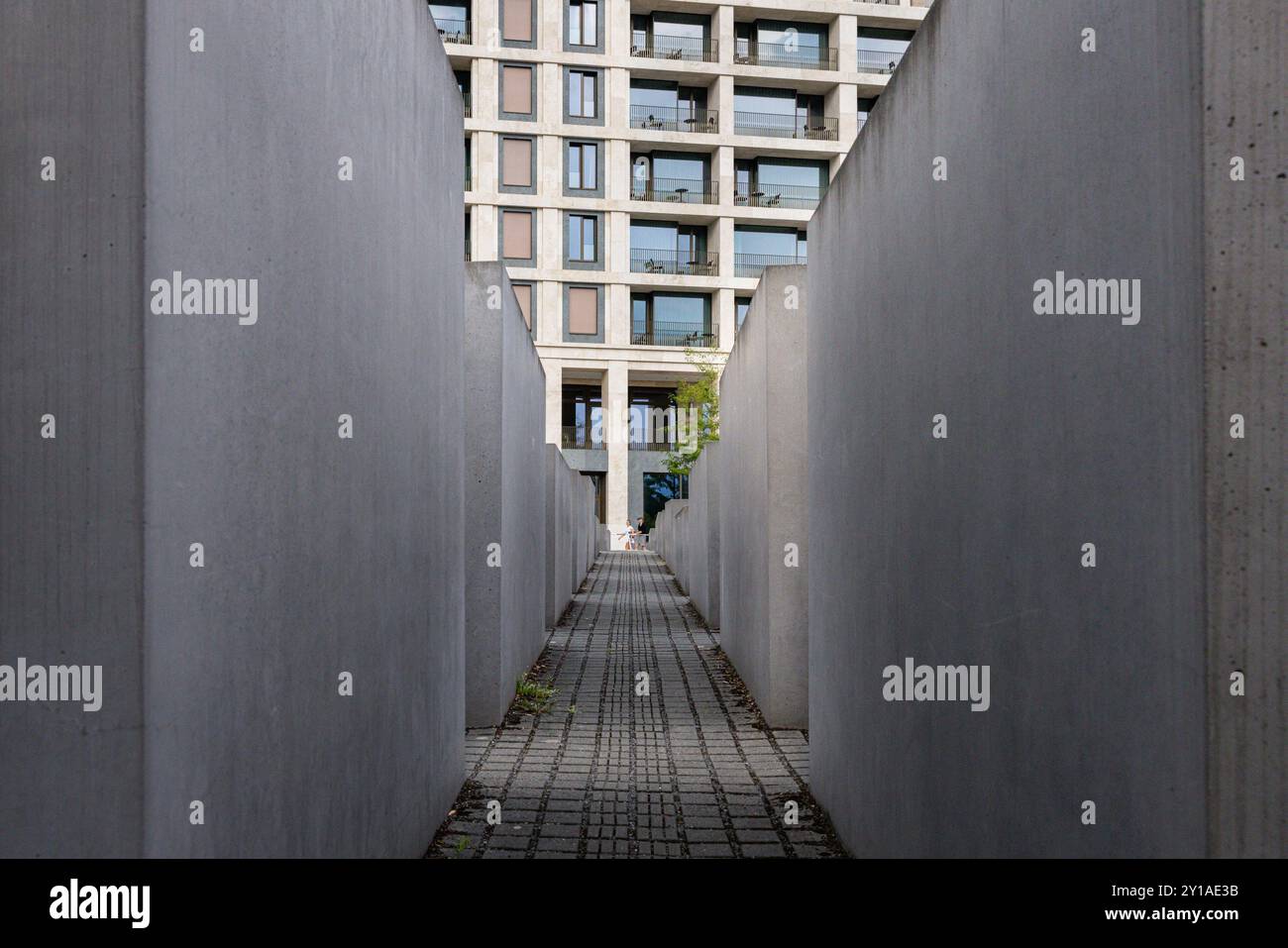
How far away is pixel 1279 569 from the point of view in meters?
2.01

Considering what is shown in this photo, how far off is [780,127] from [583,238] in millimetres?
10203

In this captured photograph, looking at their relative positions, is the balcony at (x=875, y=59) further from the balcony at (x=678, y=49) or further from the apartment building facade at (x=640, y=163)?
the balcony at (x=678, y=49)

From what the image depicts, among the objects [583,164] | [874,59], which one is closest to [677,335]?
[583,164]

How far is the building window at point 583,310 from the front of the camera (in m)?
43.8

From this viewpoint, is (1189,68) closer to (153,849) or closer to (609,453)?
(153,849)

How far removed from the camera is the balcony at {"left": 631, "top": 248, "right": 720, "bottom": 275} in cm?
4569

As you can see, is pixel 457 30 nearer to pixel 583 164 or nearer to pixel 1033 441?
pixel 583 164

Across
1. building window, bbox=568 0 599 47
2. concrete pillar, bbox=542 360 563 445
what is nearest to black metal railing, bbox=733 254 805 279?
concrete pillar, bbox=542 360 563 445

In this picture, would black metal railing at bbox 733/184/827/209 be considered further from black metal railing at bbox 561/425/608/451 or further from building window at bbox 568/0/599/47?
black metal railing at bbox 561/425/608/451

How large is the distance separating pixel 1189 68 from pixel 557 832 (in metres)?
4.61

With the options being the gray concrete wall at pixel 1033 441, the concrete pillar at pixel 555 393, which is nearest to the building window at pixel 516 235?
the concrete pillar at pixel 555 393

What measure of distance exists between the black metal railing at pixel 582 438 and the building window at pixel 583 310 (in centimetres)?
576

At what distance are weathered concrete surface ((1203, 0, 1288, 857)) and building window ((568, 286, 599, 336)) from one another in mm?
42236
